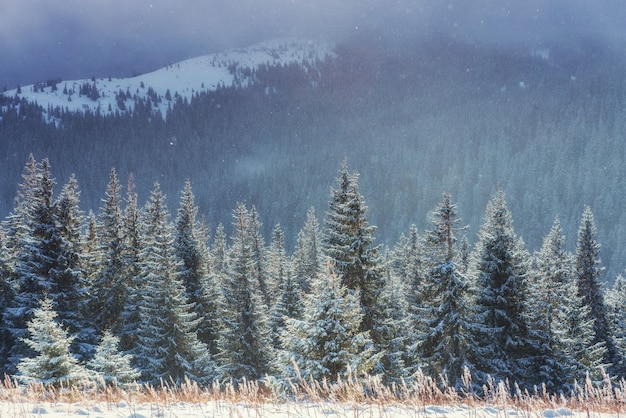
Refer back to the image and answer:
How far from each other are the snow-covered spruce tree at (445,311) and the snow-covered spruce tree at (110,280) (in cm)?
1758

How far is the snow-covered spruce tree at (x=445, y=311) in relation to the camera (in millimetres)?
18766

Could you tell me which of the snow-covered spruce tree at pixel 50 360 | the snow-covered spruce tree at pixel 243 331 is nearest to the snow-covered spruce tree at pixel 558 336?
the snow-covered spruce tree at pixel 243 331

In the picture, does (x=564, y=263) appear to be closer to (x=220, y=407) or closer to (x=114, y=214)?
(x=220, y=407)

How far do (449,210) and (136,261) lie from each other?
18533 mm

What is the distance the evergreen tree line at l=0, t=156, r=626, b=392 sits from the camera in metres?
17.3

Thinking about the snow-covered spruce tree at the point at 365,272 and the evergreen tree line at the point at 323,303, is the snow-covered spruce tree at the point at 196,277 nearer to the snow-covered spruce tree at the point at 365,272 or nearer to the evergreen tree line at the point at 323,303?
the evergreen tree line at the point at 323,303

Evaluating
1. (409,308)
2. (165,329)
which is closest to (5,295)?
(165,329)

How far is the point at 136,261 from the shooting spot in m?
25.0

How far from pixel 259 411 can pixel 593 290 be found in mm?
29006

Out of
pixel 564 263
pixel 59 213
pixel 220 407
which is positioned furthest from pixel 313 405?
pixel 564 263

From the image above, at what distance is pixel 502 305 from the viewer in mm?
19500

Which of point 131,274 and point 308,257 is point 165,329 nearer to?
point 131,274

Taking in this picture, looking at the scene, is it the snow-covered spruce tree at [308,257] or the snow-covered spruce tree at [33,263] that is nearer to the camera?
the snow-covered spruce tree at [33,263]

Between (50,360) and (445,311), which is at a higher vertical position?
(50,360)
